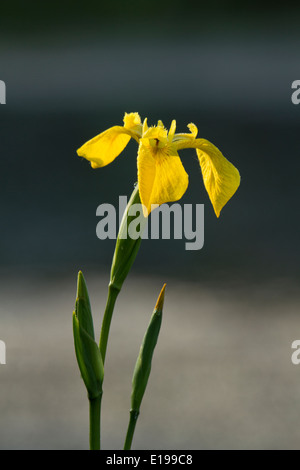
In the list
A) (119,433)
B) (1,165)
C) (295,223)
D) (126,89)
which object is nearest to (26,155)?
(1,165)

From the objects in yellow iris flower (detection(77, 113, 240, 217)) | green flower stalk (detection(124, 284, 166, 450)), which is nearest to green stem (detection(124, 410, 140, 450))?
green flower stalk (detection(124, 284, 166, 450))

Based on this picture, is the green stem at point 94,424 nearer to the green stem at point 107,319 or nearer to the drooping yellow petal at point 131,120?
the green stem at point 107,319

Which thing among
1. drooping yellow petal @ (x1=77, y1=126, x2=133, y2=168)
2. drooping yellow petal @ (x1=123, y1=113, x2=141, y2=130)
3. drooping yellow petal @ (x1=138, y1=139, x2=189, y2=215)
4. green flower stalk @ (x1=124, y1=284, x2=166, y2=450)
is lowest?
green flower stalk @ (x1=124, y1=284, x2=166, y2=450)

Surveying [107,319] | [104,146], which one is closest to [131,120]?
[104,146]

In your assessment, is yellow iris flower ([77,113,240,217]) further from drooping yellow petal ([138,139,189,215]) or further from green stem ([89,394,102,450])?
green stem ([89,394,102,450])

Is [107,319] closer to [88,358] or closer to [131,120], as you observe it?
[88,358]

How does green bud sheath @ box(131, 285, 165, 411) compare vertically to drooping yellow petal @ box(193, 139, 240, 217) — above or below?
below

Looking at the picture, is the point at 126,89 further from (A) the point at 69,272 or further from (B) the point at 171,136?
(B) the point at 171,136

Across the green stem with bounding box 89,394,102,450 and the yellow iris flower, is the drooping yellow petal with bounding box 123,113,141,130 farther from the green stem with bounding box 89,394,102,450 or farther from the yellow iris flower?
the green stem with bounding box 89,394,102,450
